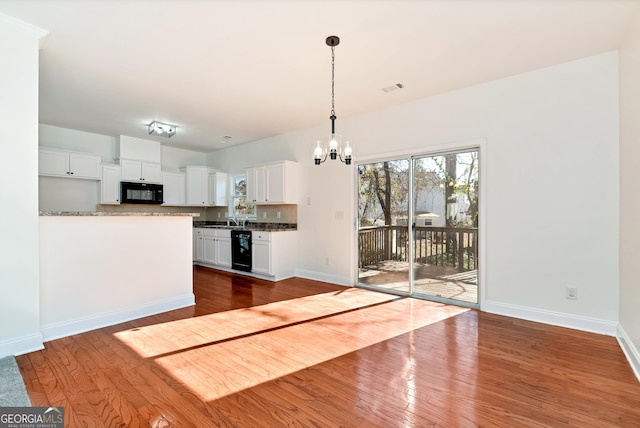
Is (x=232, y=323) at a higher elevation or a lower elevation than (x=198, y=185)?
lower

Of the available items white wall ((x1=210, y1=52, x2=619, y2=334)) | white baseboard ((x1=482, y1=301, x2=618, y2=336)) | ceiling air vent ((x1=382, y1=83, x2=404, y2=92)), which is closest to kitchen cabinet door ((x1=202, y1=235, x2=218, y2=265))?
white wall ((x1=210, y1=52, x2=619, y2=334))

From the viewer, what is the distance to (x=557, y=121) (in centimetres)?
316

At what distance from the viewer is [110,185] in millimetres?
5781

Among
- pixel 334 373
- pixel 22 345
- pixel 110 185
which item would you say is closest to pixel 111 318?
pixel 22 345

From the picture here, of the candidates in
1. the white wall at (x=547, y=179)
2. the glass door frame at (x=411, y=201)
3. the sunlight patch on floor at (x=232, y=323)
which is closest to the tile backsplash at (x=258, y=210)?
the glass door frame at (x=411, y=201)

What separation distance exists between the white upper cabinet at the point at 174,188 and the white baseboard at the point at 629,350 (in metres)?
7.22

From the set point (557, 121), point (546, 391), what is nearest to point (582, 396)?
point (546, 391)

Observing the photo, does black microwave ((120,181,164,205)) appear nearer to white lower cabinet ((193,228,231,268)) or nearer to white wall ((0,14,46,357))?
white lower cabinet ((193,228,231,268))

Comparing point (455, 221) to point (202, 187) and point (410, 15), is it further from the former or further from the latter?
point (202, 187)

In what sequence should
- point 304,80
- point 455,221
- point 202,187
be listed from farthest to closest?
point 202,187 < point 455,221 < point 304,80

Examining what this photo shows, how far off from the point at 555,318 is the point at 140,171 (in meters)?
7.02

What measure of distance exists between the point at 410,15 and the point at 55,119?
18.4 feet

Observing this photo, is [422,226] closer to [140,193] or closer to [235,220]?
[235,220]

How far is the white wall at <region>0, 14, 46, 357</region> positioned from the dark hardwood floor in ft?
0.89
